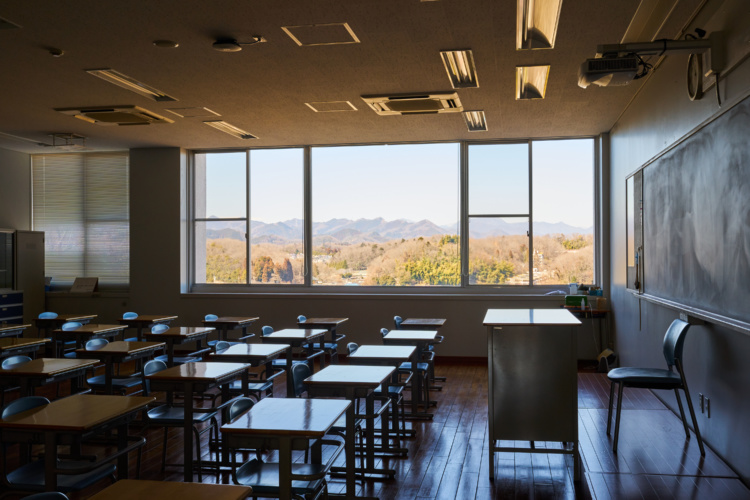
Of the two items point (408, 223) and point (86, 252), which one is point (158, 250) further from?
point (408, 223)

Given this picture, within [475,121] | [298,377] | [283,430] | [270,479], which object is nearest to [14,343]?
[298,377]

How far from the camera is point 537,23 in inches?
202

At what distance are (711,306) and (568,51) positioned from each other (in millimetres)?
2591

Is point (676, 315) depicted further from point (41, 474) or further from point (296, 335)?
point (41, 474)

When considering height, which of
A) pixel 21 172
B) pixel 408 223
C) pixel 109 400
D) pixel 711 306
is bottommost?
pixel 109 400

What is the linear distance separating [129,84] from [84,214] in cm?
558

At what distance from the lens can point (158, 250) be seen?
10828 millimetres

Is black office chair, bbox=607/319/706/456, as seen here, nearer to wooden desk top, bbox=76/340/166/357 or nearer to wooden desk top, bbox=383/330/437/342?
wooden desk top, bbox=383/330/437/342

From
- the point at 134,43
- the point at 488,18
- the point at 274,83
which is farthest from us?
the point at 274,83

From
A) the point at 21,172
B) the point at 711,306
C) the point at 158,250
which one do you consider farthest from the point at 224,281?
the point at 711,306

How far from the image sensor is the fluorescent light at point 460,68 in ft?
19.0

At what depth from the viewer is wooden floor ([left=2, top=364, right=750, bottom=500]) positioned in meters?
3.86

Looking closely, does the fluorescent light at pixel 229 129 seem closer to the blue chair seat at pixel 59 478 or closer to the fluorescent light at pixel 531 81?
the fluorescent light at pixel 531 81

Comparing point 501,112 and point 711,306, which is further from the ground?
point 501,112
